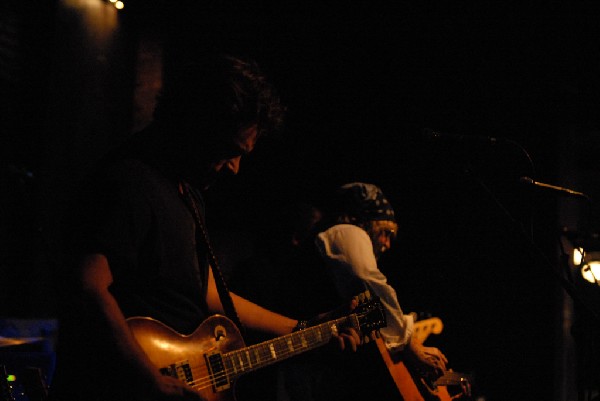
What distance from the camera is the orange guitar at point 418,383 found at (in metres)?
3.05

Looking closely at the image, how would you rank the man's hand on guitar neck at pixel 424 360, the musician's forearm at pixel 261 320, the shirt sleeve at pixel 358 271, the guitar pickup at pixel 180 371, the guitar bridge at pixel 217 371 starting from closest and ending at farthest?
the guitar pickup at pixel 180 371
the guitar bridge at pixel 217 371
the musician's forearm at pixel 261 320
the shirt sleeve at pixel 358 271
the man's hand on guitar neck at pixel 424 360

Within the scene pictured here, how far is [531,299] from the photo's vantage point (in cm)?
510

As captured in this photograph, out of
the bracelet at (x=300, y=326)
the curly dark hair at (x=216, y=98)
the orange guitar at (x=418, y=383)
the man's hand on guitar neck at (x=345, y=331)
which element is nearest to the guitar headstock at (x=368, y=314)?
the man's hand on guitar neck at (x=345, y=331)

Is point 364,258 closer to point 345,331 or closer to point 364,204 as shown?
point 364,204

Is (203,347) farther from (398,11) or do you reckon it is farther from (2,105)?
(398,11)

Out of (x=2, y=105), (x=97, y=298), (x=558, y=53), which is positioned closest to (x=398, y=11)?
(x=558, y=53)

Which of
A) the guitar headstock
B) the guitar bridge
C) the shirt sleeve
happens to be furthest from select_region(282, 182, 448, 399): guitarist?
Result: the guitar bridge

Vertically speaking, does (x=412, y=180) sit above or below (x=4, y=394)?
above

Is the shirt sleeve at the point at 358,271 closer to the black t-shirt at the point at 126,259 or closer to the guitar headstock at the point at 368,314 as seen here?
the guitar headstock at the point at 368,314

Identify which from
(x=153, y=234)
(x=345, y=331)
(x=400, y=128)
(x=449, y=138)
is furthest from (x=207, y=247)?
(x=400, y=128)

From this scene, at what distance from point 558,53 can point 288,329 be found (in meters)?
4.09

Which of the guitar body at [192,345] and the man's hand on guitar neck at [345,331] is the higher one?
the guitar body at [192,345]

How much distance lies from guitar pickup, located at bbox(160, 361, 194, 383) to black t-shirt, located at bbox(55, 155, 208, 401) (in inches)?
5.2

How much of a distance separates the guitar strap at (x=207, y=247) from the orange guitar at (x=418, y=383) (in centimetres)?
106
